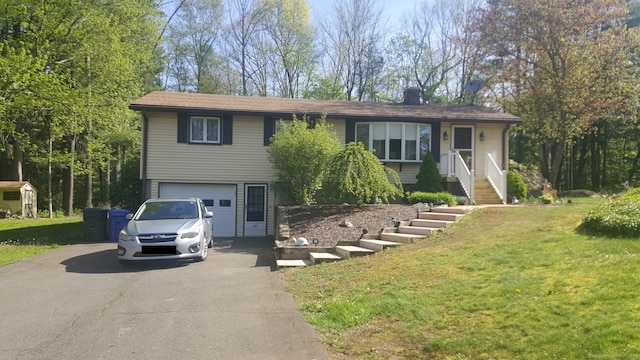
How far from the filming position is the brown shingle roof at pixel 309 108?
17.3 meters

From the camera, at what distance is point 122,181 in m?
19.2

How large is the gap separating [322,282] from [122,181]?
1381cm

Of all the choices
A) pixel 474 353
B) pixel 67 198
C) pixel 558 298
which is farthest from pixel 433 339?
pixel 67 198

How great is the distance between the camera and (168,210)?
1177 cm

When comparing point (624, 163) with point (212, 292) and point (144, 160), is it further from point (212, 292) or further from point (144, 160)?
point (212, 292)

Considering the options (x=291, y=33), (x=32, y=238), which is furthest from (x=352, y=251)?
(x=291, y=33)

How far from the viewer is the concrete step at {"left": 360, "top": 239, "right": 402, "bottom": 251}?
10484mm

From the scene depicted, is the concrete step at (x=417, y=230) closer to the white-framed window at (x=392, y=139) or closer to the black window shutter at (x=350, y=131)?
the white-framed window at (x=392, y=139)

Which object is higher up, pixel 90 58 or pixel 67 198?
pixel 90 58

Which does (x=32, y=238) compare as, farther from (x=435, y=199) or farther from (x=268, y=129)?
(x=435, y=199)

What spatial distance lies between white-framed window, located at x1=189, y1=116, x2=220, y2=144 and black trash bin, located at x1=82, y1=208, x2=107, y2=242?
13.9 feet

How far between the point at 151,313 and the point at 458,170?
1344 centimetres

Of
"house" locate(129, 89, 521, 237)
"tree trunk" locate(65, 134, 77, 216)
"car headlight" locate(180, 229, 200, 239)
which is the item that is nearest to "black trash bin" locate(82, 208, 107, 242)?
"house" locate(129, 89, 521, 237)

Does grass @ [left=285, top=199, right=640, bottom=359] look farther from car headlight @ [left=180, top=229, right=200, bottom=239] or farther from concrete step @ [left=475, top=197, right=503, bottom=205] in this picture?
concrete step @ [left=475, top=197, right=503, bottom=205]
